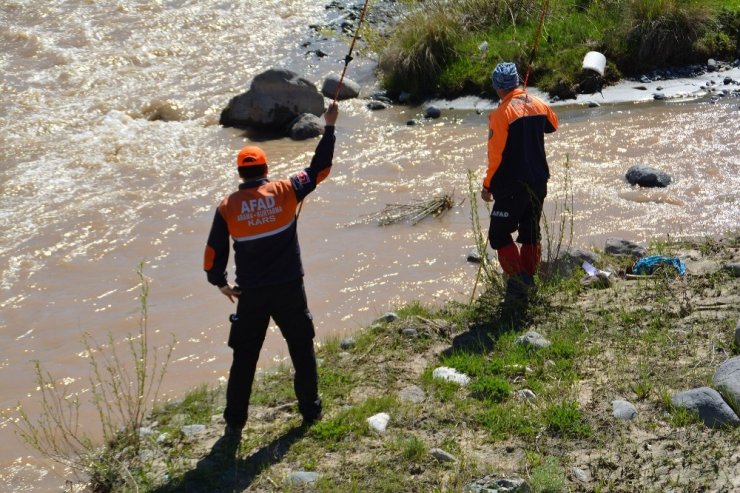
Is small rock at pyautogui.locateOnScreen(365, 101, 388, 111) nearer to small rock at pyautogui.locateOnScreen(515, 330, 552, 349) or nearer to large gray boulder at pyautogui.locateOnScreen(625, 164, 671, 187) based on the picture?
large gray boulder at pyautogui.locateOnScreen(625, 164, 671, 187)

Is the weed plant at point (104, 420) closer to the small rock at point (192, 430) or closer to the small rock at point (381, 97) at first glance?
the small rock at point (192, 430)

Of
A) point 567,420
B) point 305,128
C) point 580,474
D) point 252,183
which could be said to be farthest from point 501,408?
point 305,128

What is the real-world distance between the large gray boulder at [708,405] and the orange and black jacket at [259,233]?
7.71 ft

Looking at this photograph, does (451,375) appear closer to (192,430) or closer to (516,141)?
(192,430)

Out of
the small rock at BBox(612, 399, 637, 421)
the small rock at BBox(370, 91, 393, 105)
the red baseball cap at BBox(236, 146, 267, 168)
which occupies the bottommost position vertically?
the small rock at BBox(612, 399, 637, 421)

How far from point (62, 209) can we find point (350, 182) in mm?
3349

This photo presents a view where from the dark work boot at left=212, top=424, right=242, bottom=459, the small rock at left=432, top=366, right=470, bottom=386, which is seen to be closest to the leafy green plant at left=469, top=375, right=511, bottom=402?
the small rock at left=432, top=366, right=470, bottom=386

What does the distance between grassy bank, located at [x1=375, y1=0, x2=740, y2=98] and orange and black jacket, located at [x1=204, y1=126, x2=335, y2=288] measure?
9173 millimetres

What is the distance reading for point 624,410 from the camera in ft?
18.9

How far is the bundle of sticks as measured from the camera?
10680 millimetres

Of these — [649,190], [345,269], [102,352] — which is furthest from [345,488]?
[649,190]

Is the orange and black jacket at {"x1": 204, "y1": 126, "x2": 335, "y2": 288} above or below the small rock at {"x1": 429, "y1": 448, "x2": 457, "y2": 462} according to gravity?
above

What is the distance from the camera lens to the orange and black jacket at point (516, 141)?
726cm

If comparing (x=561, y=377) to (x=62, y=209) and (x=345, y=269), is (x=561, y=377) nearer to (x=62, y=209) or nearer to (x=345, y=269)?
(x=345, y=269)
